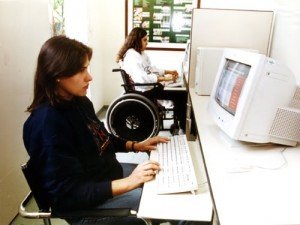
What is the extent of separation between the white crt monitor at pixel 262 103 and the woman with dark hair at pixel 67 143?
390 mm

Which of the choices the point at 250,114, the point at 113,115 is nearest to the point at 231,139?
the point at 250,114

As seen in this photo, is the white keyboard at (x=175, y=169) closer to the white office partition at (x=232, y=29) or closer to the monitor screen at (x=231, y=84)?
the monitor screen at (x=231, y=84)

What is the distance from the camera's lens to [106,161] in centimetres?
130

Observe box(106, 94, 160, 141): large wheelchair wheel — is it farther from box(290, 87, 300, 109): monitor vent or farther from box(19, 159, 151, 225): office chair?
box(19, 159, 151, 225): office chair

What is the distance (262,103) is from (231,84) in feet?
0.69

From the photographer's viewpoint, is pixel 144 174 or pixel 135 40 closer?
pixel 144 174

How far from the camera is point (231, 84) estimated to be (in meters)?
1.33

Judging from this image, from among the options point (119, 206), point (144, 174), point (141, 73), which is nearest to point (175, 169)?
point (144, 174)

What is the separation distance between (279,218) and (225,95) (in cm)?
68

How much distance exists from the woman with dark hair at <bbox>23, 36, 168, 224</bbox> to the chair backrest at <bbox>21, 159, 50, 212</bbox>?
0.01 meters

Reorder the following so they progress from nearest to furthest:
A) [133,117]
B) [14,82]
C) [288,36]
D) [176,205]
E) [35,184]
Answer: [176,205] < [35,184] < [14,82] < [288,36] < [133,117]

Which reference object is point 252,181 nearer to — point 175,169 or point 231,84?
point 175,169

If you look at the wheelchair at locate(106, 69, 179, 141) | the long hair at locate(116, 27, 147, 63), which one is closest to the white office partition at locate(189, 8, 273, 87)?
the wheelchair at locate(106, 69, 179, 141)

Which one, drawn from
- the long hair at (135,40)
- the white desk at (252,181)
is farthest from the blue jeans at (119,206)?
the long hair at (135,40)
